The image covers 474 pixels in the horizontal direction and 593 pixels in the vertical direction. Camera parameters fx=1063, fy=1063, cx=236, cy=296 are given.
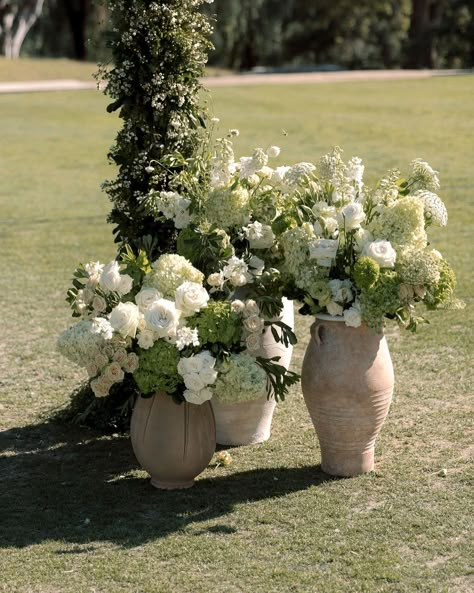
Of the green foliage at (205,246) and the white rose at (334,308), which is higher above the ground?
the green foliage at (205,246)

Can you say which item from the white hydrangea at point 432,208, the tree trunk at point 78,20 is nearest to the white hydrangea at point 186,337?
the white hydrangea at point 432,208

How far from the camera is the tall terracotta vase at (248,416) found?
634cm

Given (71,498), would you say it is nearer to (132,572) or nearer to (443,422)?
(132,572)

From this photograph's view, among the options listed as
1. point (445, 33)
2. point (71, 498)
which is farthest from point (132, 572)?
point (445, 33)

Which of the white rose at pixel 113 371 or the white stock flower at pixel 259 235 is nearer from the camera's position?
the white rose at pixel 113 371

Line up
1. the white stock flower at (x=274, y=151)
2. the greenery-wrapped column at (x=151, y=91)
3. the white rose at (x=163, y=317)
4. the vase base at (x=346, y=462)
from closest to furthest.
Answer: the white rose at (x=163, y=317) < the vase base at (x=346, y=462) < the white stock flower at (x=274, y=151) < the greenery-wrapped column at (x=151, y=91)

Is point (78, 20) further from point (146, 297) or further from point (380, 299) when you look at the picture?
point (380, 299)

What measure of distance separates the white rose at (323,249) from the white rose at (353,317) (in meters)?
0.29

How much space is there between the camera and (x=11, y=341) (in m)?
8.91

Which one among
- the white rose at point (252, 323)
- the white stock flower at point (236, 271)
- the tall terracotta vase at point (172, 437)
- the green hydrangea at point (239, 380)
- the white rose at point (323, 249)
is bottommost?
the tall terracotta vase at point (172, 437)

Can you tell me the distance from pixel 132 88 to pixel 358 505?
9.18 feet

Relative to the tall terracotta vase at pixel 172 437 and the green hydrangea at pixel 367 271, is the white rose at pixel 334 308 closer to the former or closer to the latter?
the green hydrangea at pixel 367 271

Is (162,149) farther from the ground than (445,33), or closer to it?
closer to it

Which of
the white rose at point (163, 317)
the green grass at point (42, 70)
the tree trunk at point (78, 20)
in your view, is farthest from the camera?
the tree trunk at point (78, 20)
